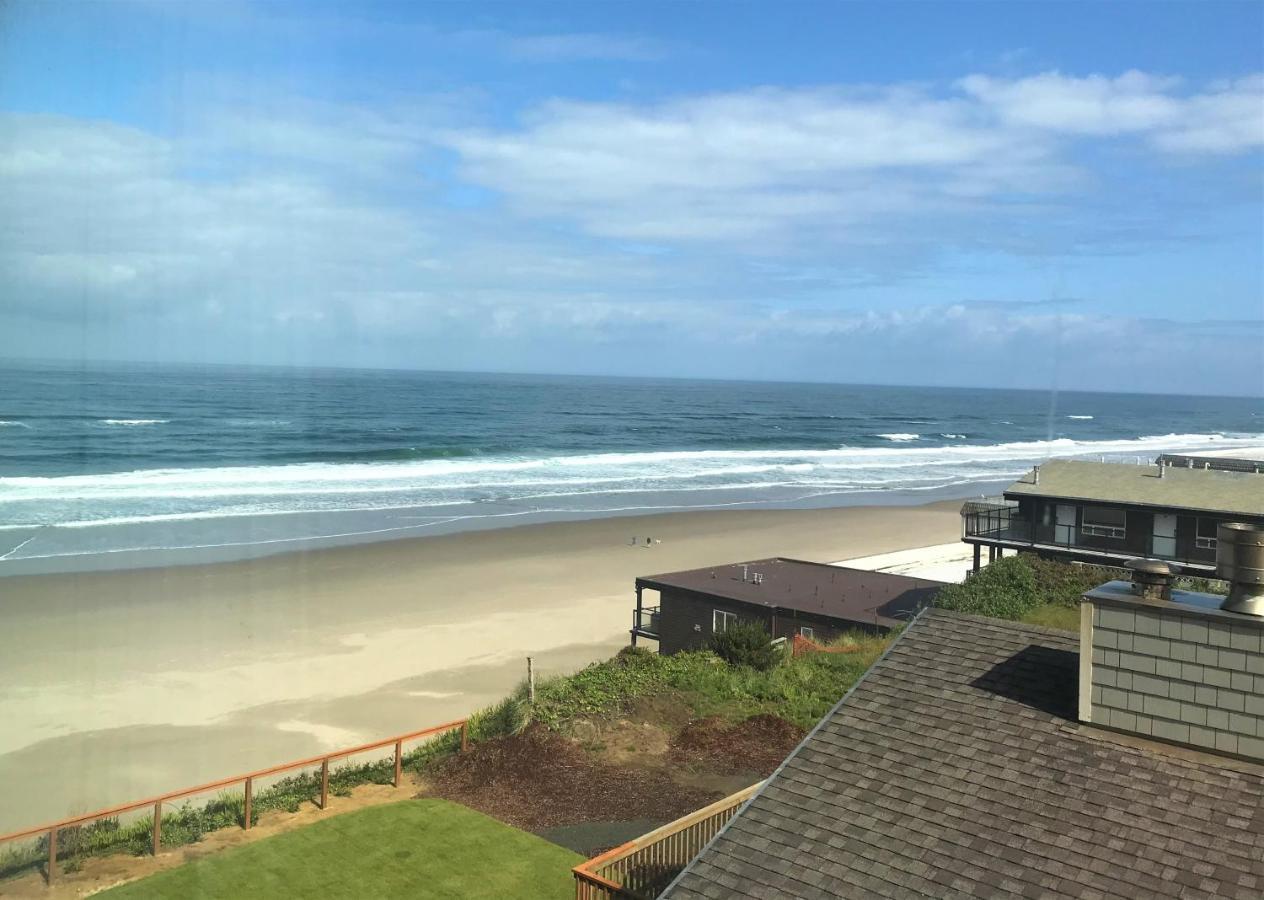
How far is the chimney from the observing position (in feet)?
20.1

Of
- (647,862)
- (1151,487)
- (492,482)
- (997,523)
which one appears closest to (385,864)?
(647,862)

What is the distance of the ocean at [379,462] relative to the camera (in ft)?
123

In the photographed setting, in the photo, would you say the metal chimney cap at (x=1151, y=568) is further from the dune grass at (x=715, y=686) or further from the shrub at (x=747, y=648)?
the shrub at (x=747, y=648)

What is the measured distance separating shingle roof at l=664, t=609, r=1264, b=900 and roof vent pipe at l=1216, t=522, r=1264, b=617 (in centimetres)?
100

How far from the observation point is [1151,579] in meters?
6.67

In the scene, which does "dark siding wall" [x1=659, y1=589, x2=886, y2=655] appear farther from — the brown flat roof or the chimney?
the chimney

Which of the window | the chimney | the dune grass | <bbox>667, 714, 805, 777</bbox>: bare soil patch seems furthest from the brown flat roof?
the chimney

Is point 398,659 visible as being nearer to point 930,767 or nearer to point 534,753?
point 534,753

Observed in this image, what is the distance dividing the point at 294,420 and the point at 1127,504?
74549mm

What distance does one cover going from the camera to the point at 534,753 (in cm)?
1463

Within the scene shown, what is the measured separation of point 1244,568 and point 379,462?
Result: 6119cm

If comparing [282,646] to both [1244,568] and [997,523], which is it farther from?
[1244,568]

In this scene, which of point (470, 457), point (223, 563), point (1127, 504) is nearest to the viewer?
point (1127, 504)

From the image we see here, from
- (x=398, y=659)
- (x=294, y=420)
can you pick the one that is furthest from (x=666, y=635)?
(x=294, y=420)
